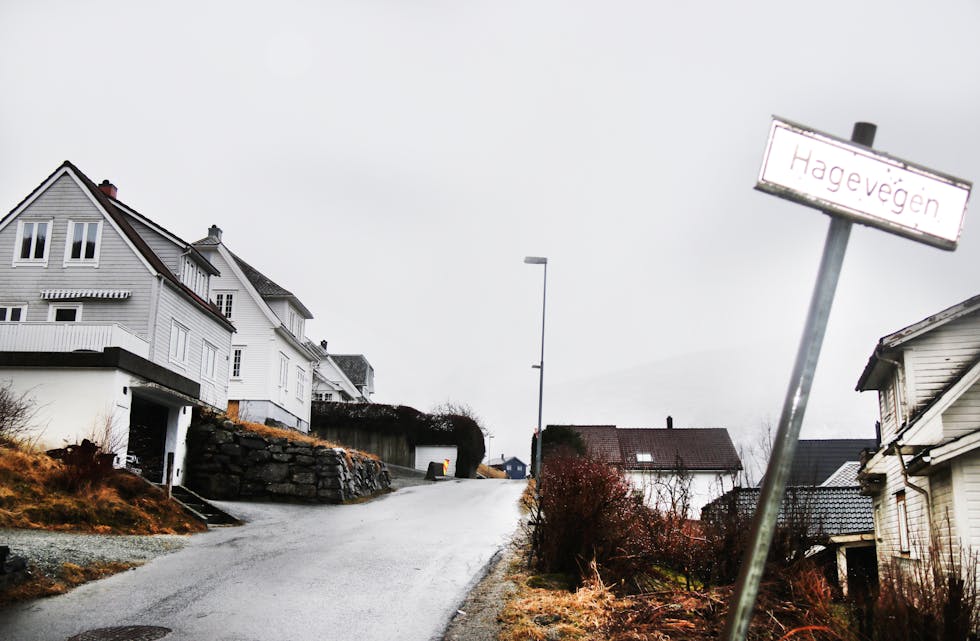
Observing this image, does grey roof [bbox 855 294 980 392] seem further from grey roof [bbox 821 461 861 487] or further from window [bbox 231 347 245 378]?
window [bbox 231 347 245 378]

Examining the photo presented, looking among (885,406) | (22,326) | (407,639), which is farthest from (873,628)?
(22,326)

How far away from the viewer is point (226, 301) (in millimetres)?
39312

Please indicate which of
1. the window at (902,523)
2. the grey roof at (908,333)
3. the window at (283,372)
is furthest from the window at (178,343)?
the window at (902,523)

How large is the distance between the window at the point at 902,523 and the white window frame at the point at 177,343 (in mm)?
22070

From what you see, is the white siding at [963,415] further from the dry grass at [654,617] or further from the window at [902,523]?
the dry grass at [654,617]

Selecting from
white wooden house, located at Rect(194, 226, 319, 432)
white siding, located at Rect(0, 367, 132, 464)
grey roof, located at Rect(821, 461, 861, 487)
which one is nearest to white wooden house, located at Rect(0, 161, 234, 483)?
white siding, located at Rect(0, 367, 132, 464)

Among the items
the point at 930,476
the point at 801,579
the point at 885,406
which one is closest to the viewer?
the point at 801,579

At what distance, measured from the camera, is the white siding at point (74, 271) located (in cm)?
2700

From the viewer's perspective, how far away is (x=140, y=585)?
423 inches

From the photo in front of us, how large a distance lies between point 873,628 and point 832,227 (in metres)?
4.54

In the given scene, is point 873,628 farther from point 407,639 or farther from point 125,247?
point 125,247

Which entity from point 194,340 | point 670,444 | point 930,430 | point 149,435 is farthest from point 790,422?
point 670,444

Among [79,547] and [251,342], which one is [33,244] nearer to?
[251,342]

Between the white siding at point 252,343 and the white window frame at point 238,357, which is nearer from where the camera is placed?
the white siding at point 252,343
